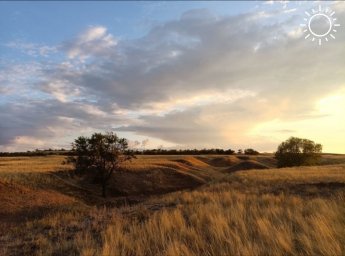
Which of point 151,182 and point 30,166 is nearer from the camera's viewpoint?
point 151,182

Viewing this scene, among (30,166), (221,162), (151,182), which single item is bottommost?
(151,182)

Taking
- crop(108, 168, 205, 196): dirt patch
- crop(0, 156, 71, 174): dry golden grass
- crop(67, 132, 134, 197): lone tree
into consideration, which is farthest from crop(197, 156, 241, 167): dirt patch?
crop(67, 132, 134, 197): lone tree

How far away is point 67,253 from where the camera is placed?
9.91 metres

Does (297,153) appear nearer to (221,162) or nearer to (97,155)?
(221,162)

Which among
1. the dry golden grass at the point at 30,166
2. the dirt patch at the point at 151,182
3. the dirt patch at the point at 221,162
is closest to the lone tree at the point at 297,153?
the dirt patch at the point at 221,162

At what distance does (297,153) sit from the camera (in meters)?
83.9

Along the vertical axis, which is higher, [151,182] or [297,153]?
[297,153]

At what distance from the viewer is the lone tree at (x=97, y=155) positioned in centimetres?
4366

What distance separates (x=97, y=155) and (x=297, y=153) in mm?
52546

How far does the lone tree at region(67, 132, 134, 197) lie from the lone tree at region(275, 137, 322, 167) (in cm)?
4839

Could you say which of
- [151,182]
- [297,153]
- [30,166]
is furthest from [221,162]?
[30,166]

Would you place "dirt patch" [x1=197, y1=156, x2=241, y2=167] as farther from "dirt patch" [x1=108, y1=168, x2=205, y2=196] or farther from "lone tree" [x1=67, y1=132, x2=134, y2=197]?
"lone tree" [x1=67, y1=132, x2=134, y2=197]

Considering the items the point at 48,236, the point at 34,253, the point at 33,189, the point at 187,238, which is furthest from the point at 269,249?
the point at 33,189

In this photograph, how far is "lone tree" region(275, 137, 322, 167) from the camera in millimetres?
83062
